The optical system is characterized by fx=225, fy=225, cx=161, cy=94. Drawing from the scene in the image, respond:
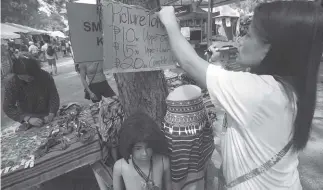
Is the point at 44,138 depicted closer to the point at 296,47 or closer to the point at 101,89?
the point at 101,89

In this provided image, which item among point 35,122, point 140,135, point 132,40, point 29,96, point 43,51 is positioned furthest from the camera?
point 43,51

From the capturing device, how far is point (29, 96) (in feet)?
9.07

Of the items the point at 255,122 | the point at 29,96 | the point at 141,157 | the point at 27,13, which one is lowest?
the point at 141,157

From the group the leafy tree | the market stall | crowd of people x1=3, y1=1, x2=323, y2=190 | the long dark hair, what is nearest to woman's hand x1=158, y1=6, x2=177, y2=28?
crowd of people x1=3, y1=1, x2=323, y2=190

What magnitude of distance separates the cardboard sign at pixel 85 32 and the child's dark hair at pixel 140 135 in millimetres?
565

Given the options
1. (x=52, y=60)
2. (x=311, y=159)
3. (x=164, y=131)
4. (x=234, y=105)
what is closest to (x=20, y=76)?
(x=164, y=131)

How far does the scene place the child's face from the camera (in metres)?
1.73

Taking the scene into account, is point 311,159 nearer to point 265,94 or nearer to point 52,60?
Answer: point 265,94

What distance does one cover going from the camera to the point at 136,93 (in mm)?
2162

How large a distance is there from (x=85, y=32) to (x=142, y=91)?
0.80 m

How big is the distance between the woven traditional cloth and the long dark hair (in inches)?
30.7

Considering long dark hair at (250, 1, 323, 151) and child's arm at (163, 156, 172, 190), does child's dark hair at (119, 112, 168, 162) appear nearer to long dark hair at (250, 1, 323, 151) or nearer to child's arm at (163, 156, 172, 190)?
child's arm at (163, 156, 172, 190)

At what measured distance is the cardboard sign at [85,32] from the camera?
148 centimetres

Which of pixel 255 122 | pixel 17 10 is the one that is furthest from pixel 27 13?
pixel 255 122
